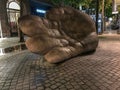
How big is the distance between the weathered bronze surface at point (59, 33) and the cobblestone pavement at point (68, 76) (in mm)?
511

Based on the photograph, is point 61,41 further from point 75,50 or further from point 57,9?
point 57,9

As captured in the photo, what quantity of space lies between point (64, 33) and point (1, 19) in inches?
575

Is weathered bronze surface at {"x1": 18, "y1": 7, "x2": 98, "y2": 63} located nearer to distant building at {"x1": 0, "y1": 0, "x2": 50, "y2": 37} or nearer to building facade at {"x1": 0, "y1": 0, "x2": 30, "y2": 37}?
distant building at {"x1": 0, "y1": 0, "x2": 50, "y2": 37}

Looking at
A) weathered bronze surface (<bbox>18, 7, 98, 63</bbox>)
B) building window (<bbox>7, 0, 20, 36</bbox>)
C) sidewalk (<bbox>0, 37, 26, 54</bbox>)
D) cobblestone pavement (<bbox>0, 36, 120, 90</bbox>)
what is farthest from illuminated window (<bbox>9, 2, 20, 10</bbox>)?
cobblestone pavement (<bbox>0, 36, 120, 90</bbox>)

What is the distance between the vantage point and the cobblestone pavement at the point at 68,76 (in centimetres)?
464

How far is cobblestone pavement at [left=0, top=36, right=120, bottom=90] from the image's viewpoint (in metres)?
4.64

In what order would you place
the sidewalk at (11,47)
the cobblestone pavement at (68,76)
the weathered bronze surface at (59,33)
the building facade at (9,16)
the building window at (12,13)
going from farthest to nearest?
1. the building window at (12,13)
2. the building facade at (9,16)
3. the sidewalk at (11,47)
4. the weathered bronze surface at (59,33)
5. the cobblestone pavement at (68,76)

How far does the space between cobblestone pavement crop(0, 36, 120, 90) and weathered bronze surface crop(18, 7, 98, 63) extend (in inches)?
20.1

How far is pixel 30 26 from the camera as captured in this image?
6402 millimetres

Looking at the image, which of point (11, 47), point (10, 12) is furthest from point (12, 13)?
point (11, 47)

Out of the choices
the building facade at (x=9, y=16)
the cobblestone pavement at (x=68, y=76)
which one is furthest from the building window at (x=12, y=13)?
the cobblestone pavement at (x=68, y=76)

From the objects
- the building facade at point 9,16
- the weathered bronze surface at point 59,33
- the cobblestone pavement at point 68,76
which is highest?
the building facade at point 9,16

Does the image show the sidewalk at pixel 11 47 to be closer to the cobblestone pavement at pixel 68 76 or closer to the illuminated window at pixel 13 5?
the cobblestone pavement at pixel 68 76

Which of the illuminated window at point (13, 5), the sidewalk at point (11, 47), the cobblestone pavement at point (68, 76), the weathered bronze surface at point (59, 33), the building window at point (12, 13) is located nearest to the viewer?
the cobblestone pavement at point (68, 76)
